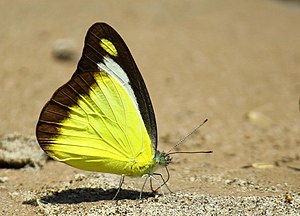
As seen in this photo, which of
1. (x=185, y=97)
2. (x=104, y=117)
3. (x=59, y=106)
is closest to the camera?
(x=59, y=106)

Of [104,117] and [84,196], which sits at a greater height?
[104,117]

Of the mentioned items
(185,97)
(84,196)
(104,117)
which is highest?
(104,117)

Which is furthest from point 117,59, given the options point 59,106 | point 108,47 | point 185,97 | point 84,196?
point 185,97

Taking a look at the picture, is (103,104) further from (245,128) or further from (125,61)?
(245,128)

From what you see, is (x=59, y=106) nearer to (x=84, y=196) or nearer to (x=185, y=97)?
(x=84, y=196)

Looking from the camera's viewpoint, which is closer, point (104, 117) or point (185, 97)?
point (104, 117)

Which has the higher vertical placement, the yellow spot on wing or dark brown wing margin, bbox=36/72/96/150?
the yellow spot on wing

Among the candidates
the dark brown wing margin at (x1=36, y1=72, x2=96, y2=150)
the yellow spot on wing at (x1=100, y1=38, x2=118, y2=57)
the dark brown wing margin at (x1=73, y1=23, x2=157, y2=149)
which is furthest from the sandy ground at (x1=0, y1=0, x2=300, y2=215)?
the yellow spot on wing at (x1=100, y1=38, x2=118, y2=57)

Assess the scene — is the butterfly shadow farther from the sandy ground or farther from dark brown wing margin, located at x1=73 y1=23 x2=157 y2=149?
dark brown wing margin, located at x1=73 y1=23 x2=157 y2=149
